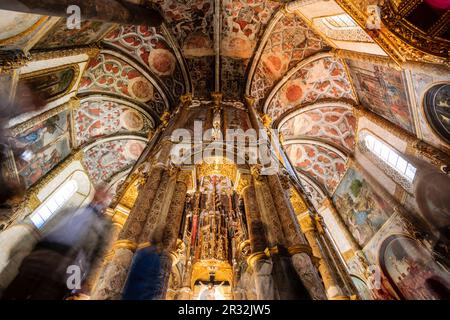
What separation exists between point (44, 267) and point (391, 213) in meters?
12.3

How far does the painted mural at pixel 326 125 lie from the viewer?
11062 millimetres

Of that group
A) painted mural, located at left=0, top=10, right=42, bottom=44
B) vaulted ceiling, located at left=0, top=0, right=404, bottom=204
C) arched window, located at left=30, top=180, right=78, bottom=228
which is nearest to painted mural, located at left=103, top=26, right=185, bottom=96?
vaulted ceiling, located at left=0, top=0, right=404, bottom=204

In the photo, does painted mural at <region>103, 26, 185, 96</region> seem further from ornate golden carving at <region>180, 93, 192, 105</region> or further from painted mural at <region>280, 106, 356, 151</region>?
painted mural at <region>280, 106, 356, 151</region>

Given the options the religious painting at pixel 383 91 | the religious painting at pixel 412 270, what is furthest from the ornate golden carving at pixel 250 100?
the religious painting at pixel 412 270

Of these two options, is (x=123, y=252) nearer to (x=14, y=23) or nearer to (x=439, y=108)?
(x=14, y=23)

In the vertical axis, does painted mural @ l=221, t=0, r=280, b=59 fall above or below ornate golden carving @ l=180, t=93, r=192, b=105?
above

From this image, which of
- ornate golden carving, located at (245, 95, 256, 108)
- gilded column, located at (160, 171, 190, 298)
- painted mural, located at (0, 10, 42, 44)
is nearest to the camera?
gilded column, located at (160, 171, 190, 298)

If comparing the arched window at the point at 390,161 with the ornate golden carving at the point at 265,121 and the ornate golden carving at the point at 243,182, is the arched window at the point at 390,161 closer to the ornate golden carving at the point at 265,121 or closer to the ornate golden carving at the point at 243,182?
the ornate golden carving at the point at 265,121

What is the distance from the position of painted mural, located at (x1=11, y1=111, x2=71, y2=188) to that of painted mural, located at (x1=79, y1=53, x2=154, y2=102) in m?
1.72

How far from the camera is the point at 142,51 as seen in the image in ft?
33.3

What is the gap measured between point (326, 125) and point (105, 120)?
34.6 feet

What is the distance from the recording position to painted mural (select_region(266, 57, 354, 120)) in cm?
986

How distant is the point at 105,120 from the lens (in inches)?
451

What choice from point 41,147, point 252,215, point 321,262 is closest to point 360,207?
point 321,262
